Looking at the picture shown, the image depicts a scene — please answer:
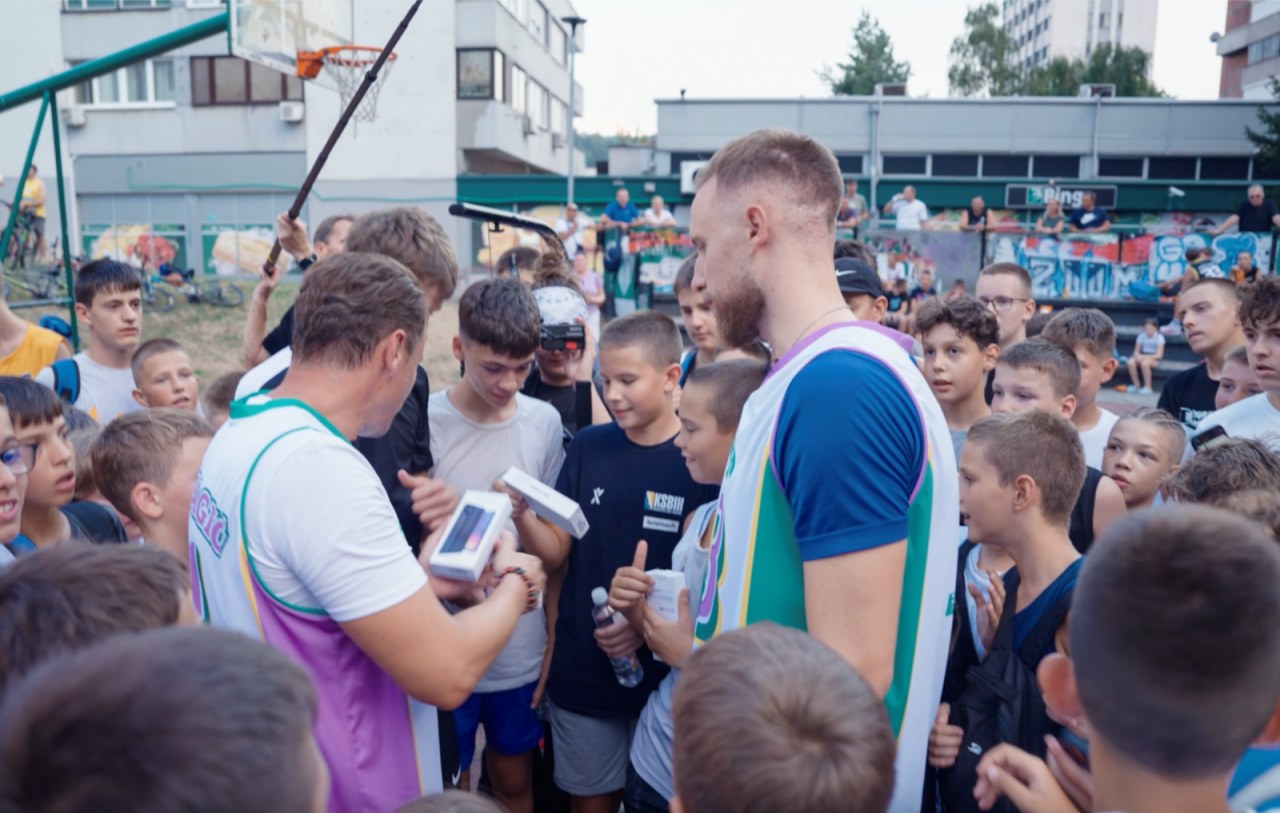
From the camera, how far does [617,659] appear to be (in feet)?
10.4

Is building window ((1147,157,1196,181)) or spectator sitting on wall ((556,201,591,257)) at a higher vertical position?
building window ((1147,157,1196,181))

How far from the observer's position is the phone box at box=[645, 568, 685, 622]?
8.88 ft

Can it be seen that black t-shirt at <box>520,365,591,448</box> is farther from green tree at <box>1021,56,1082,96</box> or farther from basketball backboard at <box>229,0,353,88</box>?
green tree at <box>1021,56,1082,96</box>

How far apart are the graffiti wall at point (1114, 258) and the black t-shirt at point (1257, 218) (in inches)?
6.5

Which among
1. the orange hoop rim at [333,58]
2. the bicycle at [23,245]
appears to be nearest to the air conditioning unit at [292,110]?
Result: the bicycle at [23,245]

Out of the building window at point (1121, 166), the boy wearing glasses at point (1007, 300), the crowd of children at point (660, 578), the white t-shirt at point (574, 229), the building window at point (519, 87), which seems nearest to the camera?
the crowd of children at point (660, 578)

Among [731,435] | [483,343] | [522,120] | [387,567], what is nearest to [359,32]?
[483,343]

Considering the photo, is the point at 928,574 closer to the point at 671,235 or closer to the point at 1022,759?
the point at 1022,759

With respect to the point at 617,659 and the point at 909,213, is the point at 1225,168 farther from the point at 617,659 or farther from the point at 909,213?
the point at 617,659

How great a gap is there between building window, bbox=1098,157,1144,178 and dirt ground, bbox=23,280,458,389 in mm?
25538

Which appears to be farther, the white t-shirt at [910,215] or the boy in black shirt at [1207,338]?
the white t-shirt at [910,215]

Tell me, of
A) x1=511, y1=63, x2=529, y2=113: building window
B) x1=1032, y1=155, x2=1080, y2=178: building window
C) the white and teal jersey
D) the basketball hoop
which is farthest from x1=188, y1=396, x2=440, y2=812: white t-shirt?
x1=1032, y1=155, x2=1080, y2=178: building window

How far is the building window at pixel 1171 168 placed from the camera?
32.8 m

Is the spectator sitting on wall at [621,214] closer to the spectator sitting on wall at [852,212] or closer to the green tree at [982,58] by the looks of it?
the spectator sitting on wall at [852,212]
